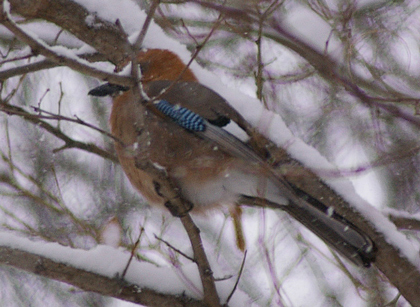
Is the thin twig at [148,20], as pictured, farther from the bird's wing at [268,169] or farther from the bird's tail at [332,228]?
the bird's tail at [332,228]

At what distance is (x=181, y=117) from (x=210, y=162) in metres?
0.35

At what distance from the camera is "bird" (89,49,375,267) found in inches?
136

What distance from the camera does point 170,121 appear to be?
3.62 metres

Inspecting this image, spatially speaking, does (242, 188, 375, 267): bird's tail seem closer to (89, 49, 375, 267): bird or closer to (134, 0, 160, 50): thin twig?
(89, 49, 375, 267): bird

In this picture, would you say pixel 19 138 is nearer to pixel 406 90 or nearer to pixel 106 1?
pixel 106 1

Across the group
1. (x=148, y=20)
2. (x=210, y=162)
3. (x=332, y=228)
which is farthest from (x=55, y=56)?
(x=332, y=228)

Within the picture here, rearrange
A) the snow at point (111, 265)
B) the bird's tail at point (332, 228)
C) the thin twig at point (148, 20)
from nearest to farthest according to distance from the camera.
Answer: the thin twig at point (148, 20) → the snow at point (111, 265) → the bird's tail at point (332, 228)

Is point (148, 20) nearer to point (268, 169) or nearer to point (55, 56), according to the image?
point (55, 56)

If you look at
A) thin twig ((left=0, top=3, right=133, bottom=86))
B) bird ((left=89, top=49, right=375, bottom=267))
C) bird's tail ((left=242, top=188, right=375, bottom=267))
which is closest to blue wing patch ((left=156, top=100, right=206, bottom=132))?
bird ((left=89, top=49, right=375, bottom=267))

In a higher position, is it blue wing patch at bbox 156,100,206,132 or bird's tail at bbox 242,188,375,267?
blue wing patch at bbox 156,100,206,132

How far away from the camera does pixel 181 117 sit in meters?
3.64

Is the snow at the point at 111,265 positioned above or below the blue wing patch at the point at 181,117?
below

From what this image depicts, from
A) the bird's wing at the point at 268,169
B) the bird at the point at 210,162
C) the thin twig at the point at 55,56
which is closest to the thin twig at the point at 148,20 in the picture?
the thin twig at the point at 55,56

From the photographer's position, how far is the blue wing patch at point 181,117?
3621 mm
